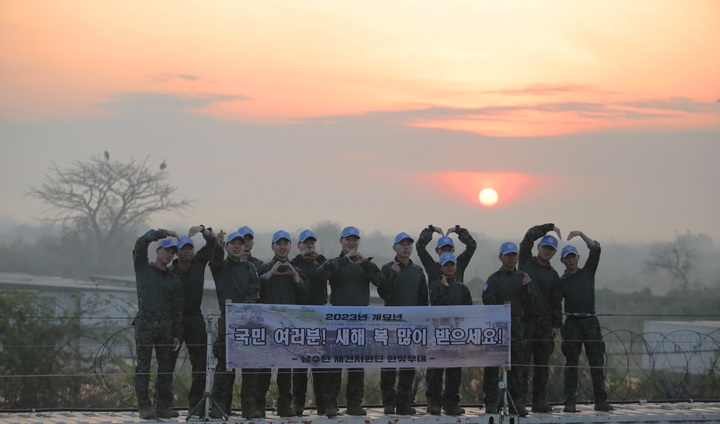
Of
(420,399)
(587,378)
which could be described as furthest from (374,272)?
(587,378)

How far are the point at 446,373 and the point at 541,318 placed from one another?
1526 millimetres

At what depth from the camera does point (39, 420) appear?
13656 mm

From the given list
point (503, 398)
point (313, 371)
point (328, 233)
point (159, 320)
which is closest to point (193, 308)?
point (159, 320)

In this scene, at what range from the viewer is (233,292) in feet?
45.5

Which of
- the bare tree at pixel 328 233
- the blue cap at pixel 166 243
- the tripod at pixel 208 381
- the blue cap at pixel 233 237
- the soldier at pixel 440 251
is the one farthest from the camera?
the bare tree at pixel 328 233

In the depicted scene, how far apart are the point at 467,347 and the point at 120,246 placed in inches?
2777

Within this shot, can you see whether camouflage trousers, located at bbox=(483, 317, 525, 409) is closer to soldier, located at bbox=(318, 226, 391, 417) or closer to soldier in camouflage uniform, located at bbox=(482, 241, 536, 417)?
soldier in camouflage uniform, located at bbox=(482, 241, 536, 417)

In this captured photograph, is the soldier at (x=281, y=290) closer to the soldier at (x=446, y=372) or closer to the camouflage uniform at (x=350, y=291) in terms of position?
the camouflage uniform at (x=350, y=291)

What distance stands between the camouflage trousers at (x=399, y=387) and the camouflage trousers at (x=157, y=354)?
110 inches

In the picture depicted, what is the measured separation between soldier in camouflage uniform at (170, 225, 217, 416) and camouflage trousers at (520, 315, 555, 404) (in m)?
4.31

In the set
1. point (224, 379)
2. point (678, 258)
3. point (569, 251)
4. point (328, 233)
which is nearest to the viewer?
point (224, 379)

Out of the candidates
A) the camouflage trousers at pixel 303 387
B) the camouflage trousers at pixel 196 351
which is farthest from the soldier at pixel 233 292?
the camouflage trousers at pixel 303 387

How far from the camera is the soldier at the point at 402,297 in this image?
570 inches

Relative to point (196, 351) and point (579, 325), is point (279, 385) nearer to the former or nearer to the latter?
point (196, 351)
